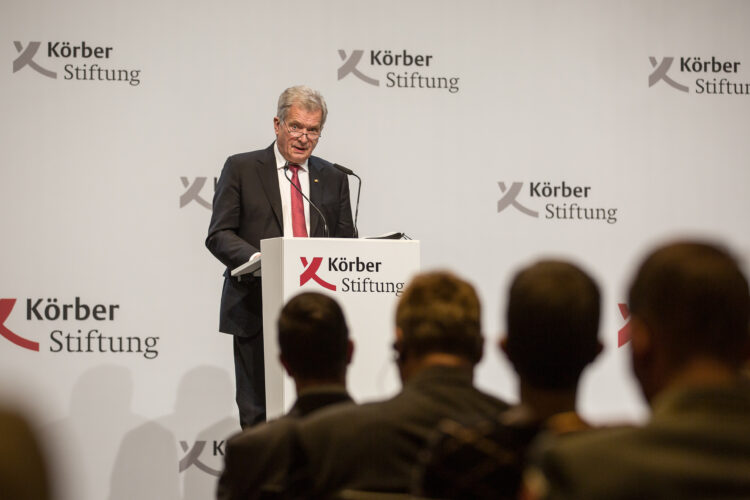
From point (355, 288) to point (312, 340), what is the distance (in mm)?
1459

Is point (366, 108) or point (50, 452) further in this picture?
point (366, 108)

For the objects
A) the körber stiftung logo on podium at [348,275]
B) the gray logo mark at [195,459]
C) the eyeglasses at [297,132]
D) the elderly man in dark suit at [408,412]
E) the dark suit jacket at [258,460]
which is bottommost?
the gray logo mark at [195,459]

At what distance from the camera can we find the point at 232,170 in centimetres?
446

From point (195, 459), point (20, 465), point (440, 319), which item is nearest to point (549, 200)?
point (195, 459)

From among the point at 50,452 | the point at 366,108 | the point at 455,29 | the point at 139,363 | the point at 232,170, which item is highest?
the point at 455,29

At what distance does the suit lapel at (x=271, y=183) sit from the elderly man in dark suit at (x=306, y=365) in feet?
6.67

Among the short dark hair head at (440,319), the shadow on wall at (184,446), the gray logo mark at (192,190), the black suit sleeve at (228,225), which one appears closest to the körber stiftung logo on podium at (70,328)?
the shadow on wall at (184,446)

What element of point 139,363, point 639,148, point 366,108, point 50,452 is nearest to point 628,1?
point 639,148

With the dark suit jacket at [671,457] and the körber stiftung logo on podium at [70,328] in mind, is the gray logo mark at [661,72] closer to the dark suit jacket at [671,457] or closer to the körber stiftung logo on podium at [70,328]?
the körber stiftung logo on podium at [70,328]

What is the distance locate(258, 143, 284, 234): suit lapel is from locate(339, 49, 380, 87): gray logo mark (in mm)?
1327

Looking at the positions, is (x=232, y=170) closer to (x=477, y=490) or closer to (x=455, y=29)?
(x=455, y=29)

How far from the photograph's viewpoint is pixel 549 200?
5.80 meters

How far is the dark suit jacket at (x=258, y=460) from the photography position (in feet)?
6.78

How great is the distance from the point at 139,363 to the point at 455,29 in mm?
2789
